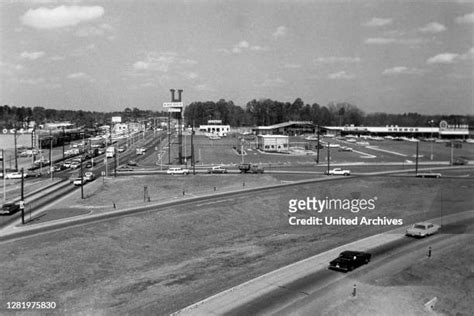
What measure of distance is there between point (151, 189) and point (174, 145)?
7891cm

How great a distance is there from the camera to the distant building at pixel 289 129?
Answer: 632ft

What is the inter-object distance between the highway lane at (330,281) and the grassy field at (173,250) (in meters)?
3.68

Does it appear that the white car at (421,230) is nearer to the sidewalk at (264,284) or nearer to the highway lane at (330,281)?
the highway lane at (330,281)

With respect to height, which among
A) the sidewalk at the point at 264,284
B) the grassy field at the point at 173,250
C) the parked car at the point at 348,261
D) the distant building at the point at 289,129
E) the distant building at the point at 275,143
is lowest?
the grassy field at the point at 173,250

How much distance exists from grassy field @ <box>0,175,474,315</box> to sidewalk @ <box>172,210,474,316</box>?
4.03 ft

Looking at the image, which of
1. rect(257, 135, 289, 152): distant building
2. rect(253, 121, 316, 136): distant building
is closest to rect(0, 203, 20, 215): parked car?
rect(257, 135, 289, 152): distant building

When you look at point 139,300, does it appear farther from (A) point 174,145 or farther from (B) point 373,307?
(A) point 174,145

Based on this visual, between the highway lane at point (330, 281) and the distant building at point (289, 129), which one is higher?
the distant building at point (289, 129)

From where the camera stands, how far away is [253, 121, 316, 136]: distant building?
192m

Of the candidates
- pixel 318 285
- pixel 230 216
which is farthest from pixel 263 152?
pixel 318 285

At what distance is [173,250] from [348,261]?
57.0 feet

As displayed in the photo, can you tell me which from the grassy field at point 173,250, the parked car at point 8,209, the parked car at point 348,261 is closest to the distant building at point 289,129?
the grassy field at point 173,250

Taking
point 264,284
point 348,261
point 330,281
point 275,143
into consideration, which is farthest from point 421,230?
point 275,143

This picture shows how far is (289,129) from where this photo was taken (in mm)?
195500
